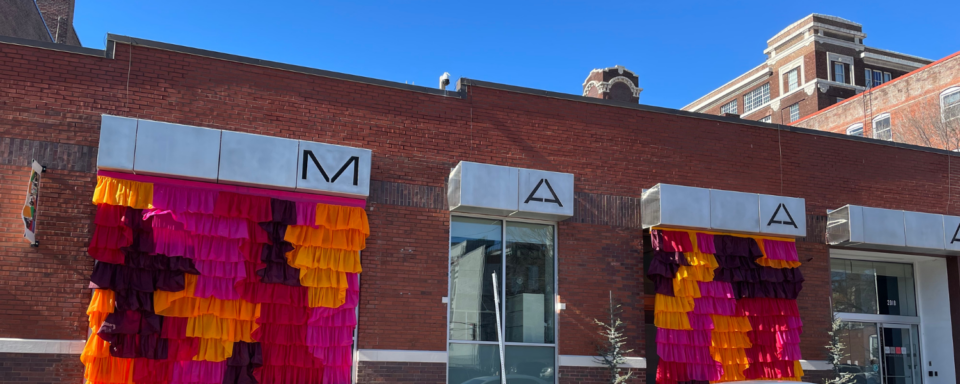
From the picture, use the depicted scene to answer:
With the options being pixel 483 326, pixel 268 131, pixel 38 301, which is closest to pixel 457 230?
pixel 483 326

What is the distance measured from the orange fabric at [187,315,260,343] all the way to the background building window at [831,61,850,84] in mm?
53391

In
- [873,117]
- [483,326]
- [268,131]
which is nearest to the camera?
[268,131]

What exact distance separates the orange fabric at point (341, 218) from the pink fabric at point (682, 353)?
583 cm

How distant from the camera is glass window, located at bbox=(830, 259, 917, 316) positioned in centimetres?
1677

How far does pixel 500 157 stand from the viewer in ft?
44.1

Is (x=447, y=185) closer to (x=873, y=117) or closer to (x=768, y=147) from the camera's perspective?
(x=768, y=147)

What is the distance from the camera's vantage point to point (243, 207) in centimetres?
1117

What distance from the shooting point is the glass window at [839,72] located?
54875 mm

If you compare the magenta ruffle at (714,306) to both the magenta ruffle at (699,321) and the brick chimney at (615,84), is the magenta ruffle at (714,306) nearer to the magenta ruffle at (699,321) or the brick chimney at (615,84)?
the magenta ruffle at (699,321)

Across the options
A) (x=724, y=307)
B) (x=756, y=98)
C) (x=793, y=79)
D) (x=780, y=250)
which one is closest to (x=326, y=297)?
(x=724, y=307)

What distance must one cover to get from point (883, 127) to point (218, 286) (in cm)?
3863

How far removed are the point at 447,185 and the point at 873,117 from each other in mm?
34951

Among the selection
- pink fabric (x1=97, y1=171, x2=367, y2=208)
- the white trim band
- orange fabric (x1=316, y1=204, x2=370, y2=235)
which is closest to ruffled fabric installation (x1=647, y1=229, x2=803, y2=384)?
orange fabric (x1=316, y1=204, x2=370, y2=235)

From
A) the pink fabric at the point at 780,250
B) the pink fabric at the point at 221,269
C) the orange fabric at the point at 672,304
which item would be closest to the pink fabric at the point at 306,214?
the pink fabric at the point at 221,269
